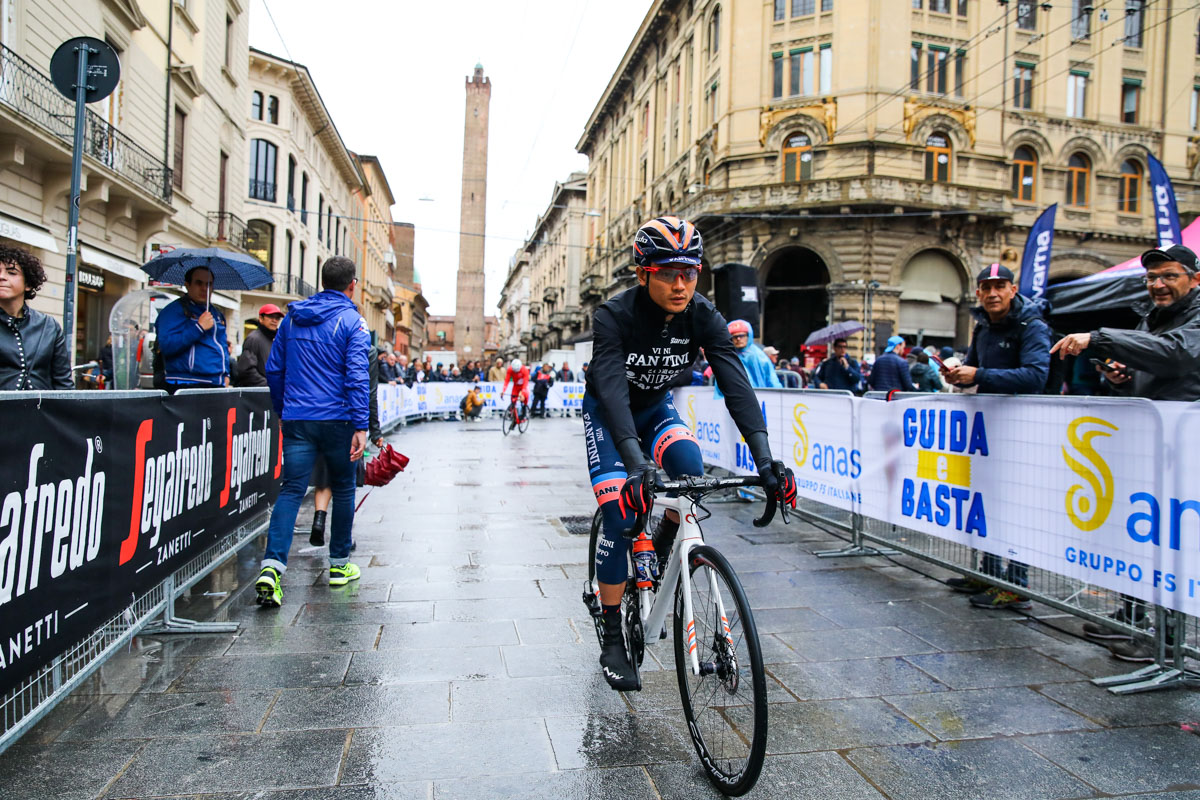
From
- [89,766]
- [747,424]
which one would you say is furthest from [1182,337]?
[89,766]

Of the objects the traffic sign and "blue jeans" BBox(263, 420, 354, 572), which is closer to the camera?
"blue jeans" BBox(263, 420, 354, 572)

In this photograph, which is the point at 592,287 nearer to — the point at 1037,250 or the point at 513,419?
the point at 513,419

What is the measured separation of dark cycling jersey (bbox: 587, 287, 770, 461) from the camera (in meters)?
3.19

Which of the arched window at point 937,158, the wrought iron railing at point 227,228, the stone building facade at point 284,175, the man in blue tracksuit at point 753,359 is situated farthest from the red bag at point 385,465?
the stone building facade at point 284,175

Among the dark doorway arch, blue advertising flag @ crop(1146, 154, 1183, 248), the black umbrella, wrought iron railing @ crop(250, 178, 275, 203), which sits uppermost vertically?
wrought iron railing @ crop(250, 178, 275, 203)

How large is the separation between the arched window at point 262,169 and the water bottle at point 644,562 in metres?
40.7

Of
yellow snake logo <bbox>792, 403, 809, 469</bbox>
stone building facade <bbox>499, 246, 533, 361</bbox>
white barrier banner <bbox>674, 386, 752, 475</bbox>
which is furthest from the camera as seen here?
stone building facade <bbox>499, 246, 533, 361</bbox>

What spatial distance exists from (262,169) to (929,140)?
99.4 ft

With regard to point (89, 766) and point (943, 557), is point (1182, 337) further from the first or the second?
point (89, 766)

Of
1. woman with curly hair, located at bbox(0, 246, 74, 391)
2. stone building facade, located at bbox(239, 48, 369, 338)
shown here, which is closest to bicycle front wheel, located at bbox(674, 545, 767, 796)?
woman with curly hair, located at bbox(0, 246, 74, 391)

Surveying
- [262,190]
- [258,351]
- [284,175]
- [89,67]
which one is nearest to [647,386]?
[258,351]

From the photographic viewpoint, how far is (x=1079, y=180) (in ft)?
115

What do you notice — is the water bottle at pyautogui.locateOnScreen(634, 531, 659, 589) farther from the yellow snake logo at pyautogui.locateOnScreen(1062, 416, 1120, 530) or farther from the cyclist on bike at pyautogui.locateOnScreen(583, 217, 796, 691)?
the yellow snake logo at pyautogui.locateOnScreen(1062, 416, 1120, 530)

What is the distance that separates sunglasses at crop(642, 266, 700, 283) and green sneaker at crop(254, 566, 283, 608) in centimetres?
311
